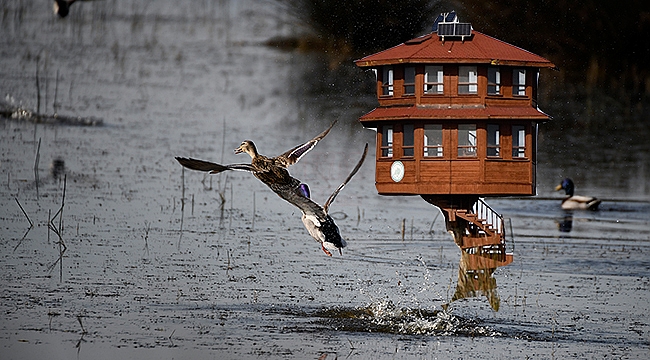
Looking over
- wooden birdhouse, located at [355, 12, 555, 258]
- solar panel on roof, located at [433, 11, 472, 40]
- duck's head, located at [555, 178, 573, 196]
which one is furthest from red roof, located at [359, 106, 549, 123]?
duck's head, located at [555, 178, 573, 196]

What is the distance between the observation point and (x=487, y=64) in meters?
14.2

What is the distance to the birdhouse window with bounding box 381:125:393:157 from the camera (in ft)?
48.1

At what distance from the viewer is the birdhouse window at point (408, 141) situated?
1445cm

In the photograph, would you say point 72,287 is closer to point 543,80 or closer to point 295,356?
point 295,356

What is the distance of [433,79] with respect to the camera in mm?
14312

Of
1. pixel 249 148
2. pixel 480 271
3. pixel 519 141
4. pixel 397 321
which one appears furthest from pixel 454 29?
pixel 397 321

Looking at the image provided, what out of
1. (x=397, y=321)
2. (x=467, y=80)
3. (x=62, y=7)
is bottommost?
(x=397, y=321)

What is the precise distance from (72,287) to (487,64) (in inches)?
207

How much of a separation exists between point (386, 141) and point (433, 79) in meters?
0.88

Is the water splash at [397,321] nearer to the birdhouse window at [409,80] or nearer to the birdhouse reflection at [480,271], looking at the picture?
the birdhouse reflection at [480,271]

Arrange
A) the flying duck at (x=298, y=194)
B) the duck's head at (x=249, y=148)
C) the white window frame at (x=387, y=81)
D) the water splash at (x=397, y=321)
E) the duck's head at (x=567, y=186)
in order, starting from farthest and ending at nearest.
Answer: the duck's head at (x=567, y=186)
the water splash at (x=397, y=321)
the white window frame at (x=387, y=81)
the duck's head at (x=249, y=148)
the flying duck at (x=298, y=194)

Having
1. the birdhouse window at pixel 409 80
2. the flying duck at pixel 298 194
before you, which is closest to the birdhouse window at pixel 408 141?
the birdhouse window at pixel 409 80

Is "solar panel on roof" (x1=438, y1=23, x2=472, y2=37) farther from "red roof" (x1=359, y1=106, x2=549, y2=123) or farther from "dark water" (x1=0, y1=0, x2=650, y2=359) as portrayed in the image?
"dark water" (x1=0, y1=0, x2=650, y2=359)

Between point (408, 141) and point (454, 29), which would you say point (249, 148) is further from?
point (454, 29)
